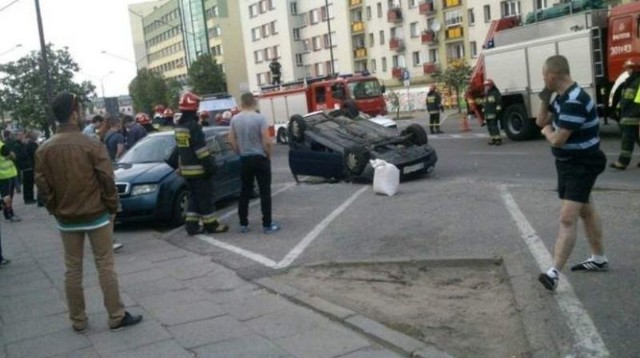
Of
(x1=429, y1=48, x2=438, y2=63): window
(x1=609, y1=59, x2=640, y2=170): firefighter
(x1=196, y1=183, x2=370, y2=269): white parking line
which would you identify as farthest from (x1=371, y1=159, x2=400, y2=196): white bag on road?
(x1=429, y1=48, x2=438, y2=63): window

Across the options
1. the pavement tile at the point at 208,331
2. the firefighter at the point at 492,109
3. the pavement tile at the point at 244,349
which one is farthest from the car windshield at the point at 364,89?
the pavement tile at the point at 244,349

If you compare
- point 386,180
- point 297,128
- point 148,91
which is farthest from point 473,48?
point 148,91

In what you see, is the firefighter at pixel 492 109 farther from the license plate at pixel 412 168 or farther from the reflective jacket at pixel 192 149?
the reflective jacket at pixel 192 149

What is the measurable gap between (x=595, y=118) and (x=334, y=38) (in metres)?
70.9

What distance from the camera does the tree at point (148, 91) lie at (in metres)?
100

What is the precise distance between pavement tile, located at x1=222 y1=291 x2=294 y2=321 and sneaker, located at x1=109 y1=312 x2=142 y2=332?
2.34 ft

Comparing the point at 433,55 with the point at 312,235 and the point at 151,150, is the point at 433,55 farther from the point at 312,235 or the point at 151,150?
the point at 312,235

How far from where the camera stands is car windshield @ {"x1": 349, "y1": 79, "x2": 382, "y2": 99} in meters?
27.2

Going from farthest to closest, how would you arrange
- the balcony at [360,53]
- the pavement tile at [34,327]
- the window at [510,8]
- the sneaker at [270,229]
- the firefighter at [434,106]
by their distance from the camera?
the balcony at [360,53] → the window at [510,8] → the firefighter at [434,106] → the sneaker at [270,229] → the pavement tile at [34,327]

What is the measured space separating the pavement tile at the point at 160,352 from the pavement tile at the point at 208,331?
0.24 feet

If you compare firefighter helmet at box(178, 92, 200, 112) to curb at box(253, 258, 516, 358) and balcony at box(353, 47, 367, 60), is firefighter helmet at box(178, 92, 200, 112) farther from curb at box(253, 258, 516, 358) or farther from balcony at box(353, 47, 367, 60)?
balcony at box(353, 47, 367, 60)

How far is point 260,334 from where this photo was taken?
5.08 metres

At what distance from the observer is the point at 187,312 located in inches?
228

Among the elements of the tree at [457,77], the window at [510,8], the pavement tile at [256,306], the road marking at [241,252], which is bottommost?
the pavement tile at [256,306]
